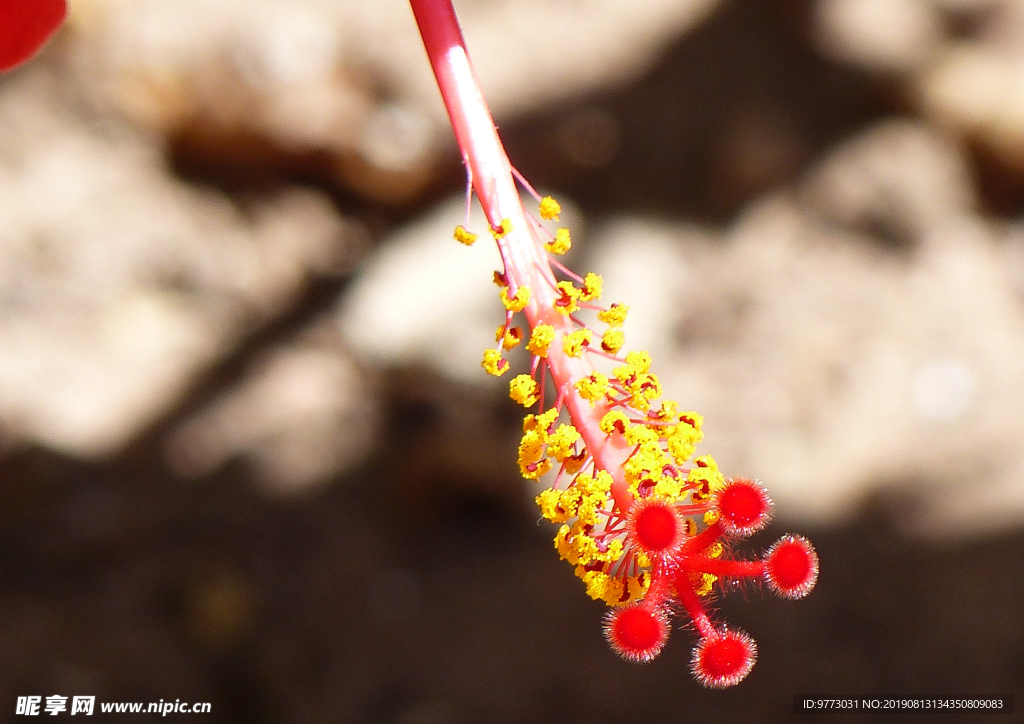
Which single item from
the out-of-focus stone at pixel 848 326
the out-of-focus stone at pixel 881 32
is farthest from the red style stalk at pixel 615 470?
the out-of-focus stone at pixel 881 32

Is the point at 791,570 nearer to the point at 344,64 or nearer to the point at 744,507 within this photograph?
the point at 744,507

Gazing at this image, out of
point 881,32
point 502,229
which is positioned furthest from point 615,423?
point 881,32

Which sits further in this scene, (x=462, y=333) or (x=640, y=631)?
(x=462, y=333)

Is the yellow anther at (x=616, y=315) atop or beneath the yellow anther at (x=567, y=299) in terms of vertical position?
beneath

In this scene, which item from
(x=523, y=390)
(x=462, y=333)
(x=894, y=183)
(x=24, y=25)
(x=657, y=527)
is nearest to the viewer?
(x=657, y=527)

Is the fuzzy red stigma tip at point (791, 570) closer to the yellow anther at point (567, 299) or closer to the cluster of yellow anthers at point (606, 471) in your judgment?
the cluster of yellow anthers at point (606, 471)

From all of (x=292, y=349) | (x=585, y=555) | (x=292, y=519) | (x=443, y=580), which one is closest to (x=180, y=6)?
(x=292, y=349)
